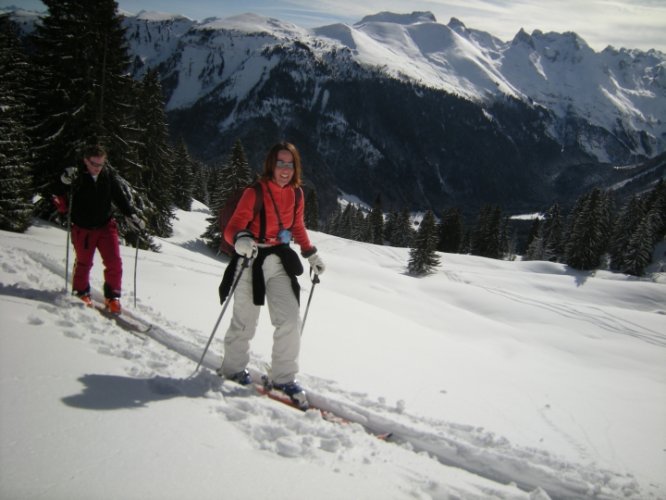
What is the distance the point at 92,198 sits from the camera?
603cm

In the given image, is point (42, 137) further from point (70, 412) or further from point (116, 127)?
point (70, 412)

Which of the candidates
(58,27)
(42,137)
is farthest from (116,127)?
(58,27)

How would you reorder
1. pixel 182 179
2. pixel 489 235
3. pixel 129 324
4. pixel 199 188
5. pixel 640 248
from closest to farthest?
pixel 129 324, pixel 182 179, pixel 640 248, pixel 489 235, pixel 199 188

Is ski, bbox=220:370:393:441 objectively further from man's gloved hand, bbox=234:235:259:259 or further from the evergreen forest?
the evergreen forest

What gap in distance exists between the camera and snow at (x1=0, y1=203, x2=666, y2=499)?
2557mm

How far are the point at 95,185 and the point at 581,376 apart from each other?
10408 mm

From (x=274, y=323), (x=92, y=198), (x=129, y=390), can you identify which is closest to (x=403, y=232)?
(x=92, y=198)

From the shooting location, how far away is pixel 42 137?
16.8 m

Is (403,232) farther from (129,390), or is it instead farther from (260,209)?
(129,390)

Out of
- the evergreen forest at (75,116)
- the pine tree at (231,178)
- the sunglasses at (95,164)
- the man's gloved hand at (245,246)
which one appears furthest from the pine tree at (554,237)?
the man's gloved hand at (245,246)

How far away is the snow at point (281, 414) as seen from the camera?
8.39 ft

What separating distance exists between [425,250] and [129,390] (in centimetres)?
4174

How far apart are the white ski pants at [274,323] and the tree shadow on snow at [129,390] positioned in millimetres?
550

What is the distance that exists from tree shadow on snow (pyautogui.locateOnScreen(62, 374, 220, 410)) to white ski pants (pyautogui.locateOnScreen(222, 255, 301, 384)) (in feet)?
1.80
